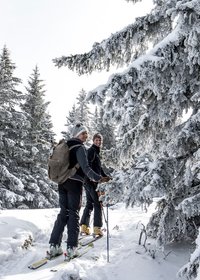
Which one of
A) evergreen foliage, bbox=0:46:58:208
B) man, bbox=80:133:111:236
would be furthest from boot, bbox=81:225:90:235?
evergreen foliage, bbox=0:46:58:208

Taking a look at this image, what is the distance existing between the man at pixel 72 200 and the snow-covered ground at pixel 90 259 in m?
0.30

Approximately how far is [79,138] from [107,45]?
6.05 ft

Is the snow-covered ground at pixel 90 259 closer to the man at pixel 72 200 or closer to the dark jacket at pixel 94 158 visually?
the man at pixel 72 200

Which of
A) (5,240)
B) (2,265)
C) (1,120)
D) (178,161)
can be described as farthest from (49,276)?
(1,120)

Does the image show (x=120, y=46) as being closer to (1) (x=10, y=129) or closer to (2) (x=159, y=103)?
(2) (x=159, y=103)

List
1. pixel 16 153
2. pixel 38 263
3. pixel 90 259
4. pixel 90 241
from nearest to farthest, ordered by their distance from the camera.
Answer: pixel 38 263 < pixel 90 259 < pixel 90 241 < pixel 16 153

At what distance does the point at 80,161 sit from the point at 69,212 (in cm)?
97

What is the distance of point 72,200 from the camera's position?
6.02 m

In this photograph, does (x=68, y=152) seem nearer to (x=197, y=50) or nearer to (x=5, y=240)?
(x=5, y=240)

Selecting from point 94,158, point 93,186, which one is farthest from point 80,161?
point 93,186

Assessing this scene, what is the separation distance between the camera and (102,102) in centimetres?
482

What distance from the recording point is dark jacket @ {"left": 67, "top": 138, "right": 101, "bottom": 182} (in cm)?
600

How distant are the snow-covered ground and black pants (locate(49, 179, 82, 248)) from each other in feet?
1.26

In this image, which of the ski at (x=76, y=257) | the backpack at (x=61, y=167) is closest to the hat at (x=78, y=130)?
the backpack at (x=61, y=167)
